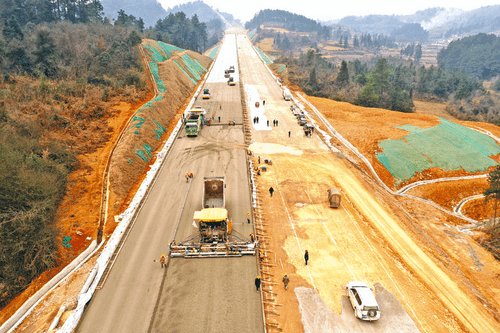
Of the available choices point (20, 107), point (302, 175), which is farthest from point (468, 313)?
point (20, 107)

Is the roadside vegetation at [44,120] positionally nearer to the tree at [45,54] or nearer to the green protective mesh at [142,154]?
the tree at [45,54]

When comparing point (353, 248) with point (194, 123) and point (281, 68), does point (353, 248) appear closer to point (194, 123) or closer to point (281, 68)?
point (194, 123)

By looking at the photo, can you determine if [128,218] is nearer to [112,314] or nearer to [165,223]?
[165,223]

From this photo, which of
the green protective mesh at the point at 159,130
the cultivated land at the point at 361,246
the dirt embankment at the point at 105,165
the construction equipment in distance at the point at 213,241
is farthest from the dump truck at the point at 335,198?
the green protective mesh at the point at 159,130

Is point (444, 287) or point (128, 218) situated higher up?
point (128, 218)

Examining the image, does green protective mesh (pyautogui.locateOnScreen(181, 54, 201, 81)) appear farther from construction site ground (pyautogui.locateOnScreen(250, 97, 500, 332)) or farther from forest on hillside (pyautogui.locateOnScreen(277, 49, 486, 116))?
construction site ground (pyautogui.locateOnScreen(250, 97, 500, 332))

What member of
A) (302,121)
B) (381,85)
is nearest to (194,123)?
(302,121)

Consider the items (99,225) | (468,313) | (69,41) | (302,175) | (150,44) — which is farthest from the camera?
(150,44)

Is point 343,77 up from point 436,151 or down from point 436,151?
up
